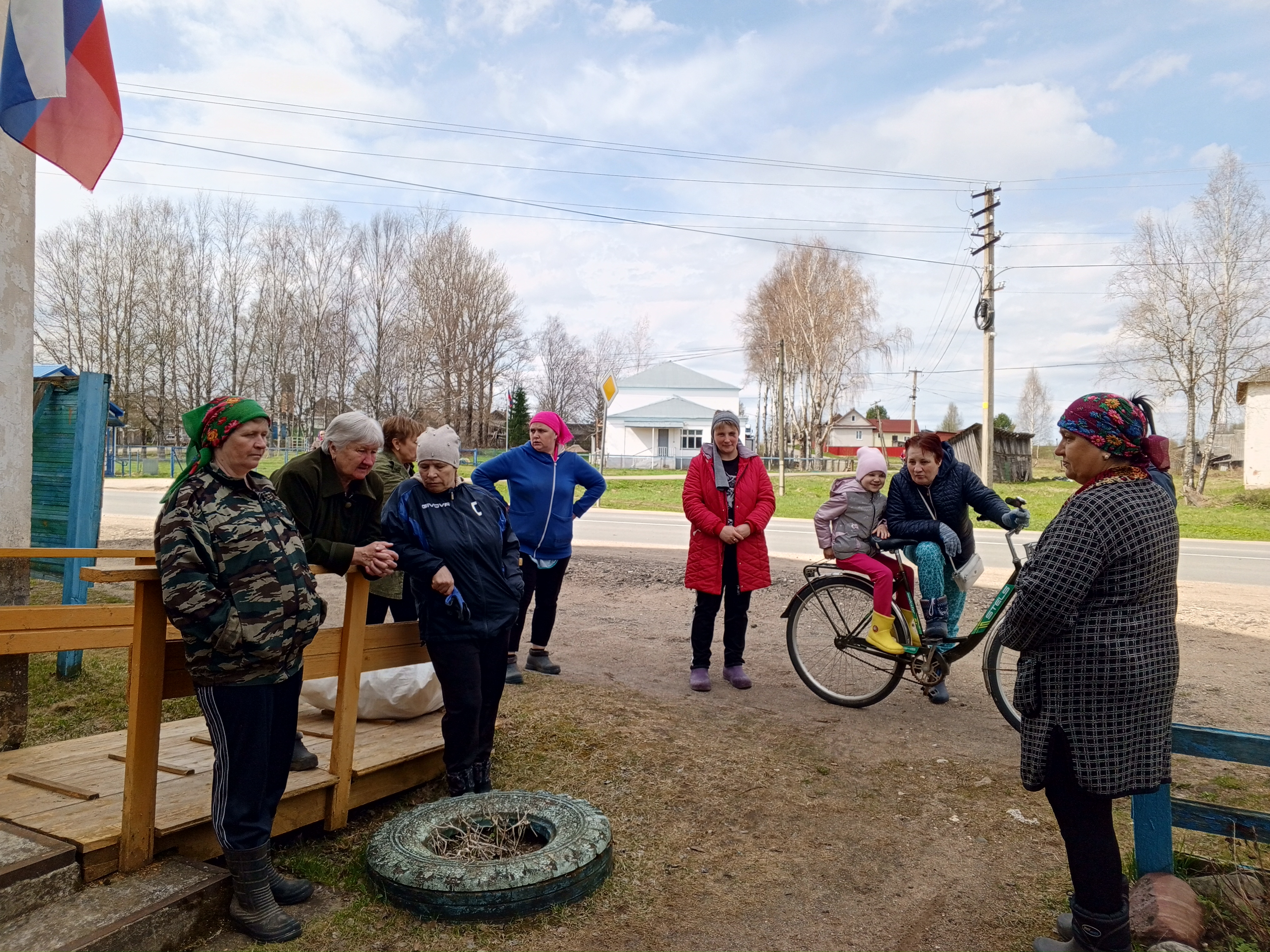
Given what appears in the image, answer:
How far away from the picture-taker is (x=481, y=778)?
4.00m

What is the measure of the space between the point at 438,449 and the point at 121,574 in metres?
1.46

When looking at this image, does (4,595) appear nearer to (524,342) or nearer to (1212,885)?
(1212,885)

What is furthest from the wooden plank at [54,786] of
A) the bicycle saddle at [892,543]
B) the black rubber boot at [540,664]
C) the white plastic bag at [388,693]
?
the bicycle saddle at [892,543]

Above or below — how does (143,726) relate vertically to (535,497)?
below

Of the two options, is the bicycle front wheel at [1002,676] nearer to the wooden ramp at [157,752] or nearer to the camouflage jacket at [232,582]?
the wooden ramp at [157,752]

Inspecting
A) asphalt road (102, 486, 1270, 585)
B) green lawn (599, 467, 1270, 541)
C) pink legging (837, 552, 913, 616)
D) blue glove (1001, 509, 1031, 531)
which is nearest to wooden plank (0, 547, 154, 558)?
pink legging (837, 552, 913, 616)

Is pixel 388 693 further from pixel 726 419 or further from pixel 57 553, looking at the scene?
pixel 726 419

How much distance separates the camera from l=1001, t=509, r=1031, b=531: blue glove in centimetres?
490

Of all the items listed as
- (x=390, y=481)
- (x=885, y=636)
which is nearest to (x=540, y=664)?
(x=390, y=481)

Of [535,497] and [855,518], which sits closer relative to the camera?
[855,518]

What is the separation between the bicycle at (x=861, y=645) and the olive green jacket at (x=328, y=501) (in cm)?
276

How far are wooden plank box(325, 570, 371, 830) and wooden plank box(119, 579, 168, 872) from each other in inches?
28.7

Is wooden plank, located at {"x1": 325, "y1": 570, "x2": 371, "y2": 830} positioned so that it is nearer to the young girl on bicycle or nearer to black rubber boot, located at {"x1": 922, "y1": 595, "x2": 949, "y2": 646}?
Answer: the young girl on bicycle

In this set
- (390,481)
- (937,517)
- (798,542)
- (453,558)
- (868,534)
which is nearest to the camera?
(453,558)
